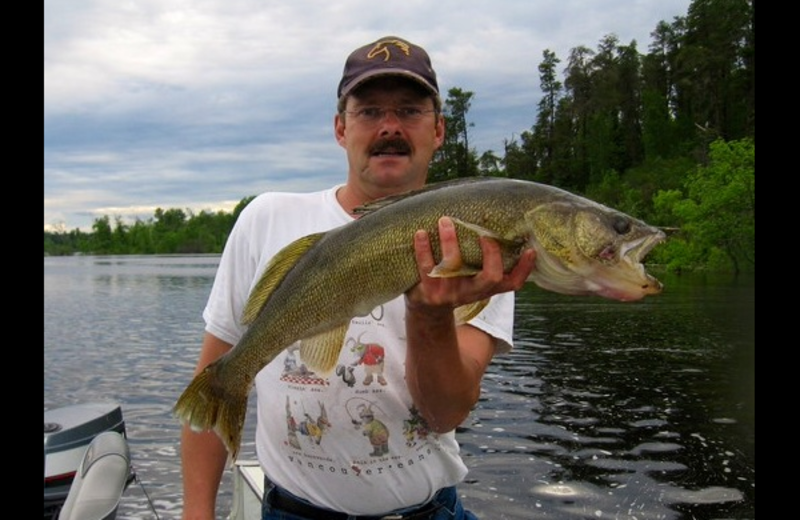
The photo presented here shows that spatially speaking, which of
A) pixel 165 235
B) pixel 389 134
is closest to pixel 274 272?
pixel 389 134

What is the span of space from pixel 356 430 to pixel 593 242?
1.22 m

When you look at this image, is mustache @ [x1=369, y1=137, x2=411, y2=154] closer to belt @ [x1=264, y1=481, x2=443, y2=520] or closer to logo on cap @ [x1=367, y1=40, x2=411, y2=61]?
logo on cap @ [x1=367, y1=40, x2=411, y2=61]

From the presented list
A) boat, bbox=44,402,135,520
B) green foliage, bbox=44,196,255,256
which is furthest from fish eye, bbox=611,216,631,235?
green foliage, bbox=44,196,255,256

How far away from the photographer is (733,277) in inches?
1769

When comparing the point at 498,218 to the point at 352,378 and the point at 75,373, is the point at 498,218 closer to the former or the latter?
the point at 352,378

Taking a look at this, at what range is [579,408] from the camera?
16266 mm

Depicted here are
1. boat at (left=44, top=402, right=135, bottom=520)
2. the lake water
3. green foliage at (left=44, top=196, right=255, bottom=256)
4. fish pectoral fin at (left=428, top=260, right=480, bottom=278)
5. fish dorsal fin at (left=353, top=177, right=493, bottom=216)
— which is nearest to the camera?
fish pectoral fin at (left=428, top=260, right=480, bottom=278)

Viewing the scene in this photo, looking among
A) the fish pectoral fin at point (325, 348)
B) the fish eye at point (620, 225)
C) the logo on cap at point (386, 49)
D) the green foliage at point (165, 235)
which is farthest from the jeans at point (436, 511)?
the green foliage at point (165, 235)

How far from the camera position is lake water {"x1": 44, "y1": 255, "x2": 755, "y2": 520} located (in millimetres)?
11398

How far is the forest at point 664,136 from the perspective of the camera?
154 ft

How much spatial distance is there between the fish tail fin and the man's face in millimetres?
1103

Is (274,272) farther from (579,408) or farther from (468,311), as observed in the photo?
(579,408)
